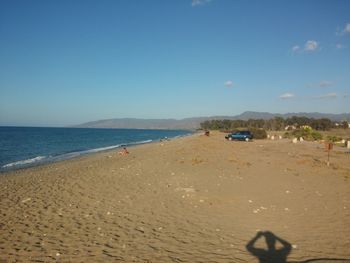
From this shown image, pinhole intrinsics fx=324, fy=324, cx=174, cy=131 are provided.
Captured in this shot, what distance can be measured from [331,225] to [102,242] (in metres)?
5.97

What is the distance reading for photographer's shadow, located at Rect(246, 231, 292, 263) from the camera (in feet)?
21.1

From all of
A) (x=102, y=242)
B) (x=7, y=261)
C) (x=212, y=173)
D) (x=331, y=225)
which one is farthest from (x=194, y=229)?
(x=212, y=173)

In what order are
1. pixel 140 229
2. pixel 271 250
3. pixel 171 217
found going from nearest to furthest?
pixel 271 250
pixel 140 229
pixel 171 217

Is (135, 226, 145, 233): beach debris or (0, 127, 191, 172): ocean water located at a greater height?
(135, 226, 145, 233): beach debris

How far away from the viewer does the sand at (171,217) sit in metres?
6.82

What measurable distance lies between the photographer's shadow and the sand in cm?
6

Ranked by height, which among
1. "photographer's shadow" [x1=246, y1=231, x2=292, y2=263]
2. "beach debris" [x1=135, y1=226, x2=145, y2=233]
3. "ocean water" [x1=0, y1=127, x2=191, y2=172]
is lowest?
"ocean water" [x1=0, y1=127, x2=191, y2=172]

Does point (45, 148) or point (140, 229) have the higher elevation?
point (140, 229)

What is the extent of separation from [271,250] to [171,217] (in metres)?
3.24

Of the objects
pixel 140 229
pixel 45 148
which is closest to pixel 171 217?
pixel 140 229

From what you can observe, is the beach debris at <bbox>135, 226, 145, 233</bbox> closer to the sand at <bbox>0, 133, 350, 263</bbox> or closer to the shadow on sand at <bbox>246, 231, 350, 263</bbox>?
the sand at <bbox>0, 133, 350, 263</bbox>

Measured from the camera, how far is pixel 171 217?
30.6ft

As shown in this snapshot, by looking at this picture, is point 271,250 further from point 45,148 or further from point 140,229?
point 45,148

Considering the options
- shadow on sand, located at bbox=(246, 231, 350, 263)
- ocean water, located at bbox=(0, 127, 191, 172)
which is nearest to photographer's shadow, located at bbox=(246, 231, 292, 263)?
shadow on sand, located at bbox=(246, 231, 350, 263)
